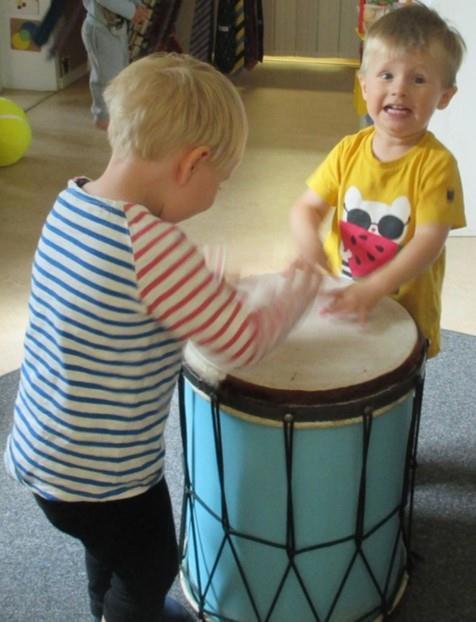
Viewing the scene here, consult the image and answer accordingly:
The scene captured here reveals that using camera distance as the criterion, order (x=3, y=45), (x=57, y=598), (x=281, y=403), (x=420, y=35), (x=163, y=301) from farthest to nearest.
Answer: (x=3, y=45) < (x=57, y=598) < (x=420, y=35) < (x=281, y=403) < (x=163, y=301)

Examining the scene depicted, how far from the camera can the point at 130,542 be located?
1.12m

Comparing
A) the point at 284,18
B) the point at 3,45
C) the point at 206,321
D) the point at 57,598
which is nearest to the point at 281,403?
the point at 206,321

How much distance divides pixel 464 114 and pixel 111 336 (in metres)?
2.12

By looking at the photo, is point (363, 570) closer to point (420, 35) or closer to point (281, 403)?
point (281, 403)

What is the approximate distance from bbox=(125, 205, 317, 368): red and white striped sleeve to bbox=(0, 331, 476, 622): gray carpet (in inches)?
25.8

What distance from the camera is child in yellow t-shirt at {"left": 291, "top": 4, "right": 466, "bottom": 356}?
131 cm

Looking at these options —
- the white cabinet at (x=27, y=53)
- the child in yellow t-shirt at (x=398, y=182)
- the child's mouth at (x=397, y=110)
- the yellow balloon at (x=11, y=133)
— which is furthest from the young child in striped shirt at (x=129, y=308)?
the white cabinet at (x=27, y=53)

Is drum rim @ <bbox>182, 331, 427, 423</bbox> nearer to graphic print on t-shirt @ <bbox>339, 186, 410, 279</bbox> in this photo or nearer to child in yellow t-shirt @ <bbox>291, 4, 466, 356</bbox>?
child in yellow t-shirt @ <bbox>291, 4, 466, 356</bbox>

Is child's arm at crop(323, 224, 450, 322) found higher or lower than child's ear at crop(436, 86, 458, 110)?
lower

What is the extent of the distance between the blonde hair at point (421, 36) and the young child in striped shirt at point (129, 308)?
1.44 ft

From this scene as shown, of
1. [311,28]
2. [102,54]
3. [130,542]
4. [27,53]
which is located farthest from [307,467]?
[311,28]

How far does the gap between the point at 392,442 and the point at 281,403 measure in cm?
21

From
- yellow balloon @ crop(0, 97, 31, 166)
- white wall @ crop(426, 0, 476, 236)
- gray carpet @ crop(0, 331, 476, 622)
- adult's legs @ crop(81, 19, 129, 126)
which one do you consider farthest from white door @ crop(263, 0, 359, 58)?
gray carpet @ crop(0, 331, 476, 622)

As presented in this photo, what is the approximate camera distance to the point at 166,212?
1010 mm
